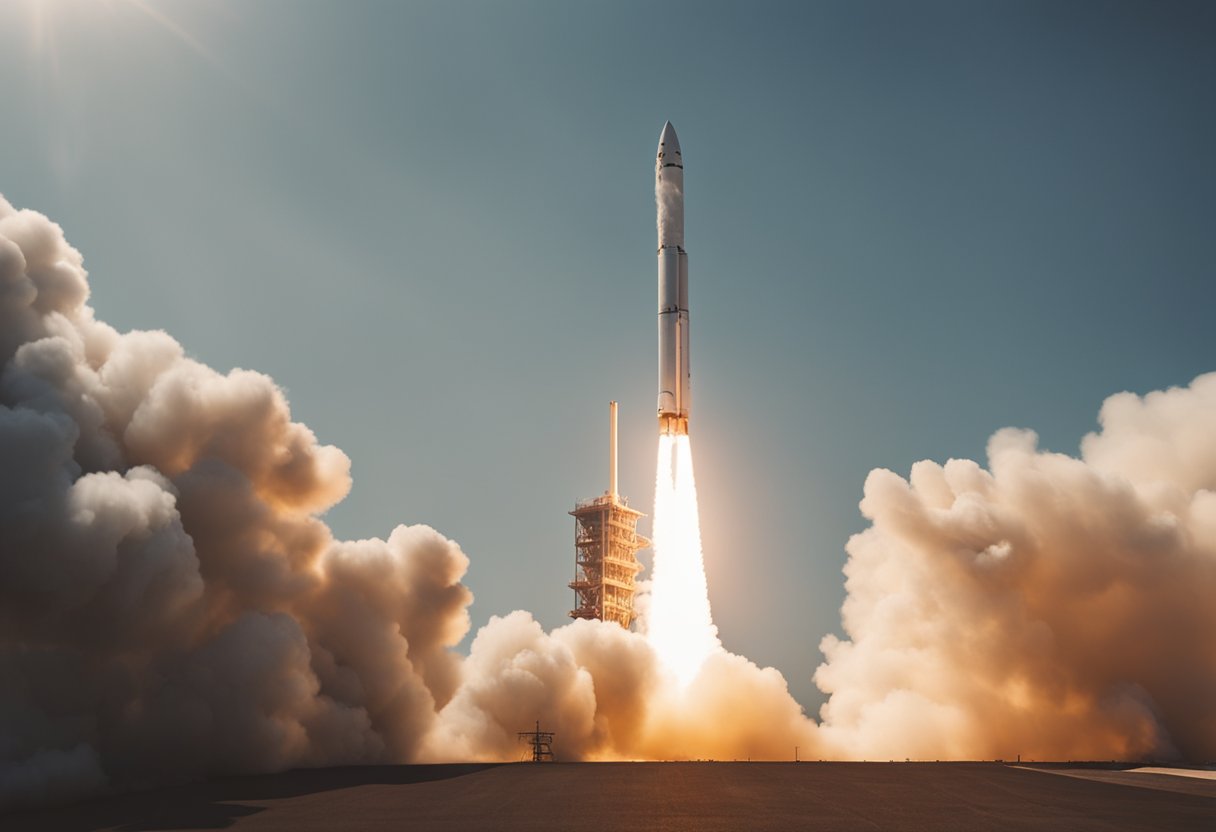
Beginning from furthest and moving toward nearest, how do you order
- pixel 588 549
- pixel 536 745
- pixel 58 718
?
pixel 588 549, pixel 536 745, pixel 58 718

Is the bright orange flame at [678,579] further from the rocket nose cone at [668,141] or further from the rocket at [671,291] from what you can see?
the rocket nose cone at [668,141]

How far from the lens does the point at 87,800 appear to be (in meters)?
40.2

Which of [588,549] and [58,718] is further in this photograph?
[588,549]

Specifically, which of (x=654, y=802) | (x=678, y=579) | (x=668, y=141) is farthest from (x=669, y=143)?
(x=654, y=802)

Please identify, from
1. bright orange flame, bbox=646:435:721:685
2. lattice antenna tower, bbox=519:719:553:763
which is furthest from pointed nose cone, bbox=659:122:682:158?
lattice antenna tower, bbox=519:719:553:763

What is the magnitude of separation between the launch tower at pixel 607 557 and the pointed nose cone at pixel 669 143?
28.4 meters

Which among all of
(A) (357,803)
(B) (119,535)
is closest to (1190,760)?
(A) (357,803)

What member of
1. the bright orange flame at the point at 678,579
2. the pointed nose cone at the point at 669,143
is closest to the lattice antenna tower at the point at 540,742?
the bright orange flame at the point at 678,579

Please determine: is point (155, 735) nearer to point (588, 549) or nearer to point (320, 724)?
point (320, 724)

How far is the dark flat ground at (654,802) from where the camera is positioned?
32.5 metres

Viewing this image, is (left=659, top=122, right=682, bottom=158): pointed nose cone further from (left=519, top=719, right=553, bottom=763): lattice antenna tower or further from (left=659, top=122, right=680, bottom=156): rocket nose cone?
(left=519, top=719, right=553, bottom=763): lattice antenna tower

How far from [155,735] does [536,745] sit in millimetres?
22968

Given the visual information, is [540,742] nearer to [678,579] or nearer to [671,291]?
[678,579]

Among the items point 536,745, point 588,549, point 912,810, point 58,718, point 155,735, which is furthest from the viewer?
point 588,549
